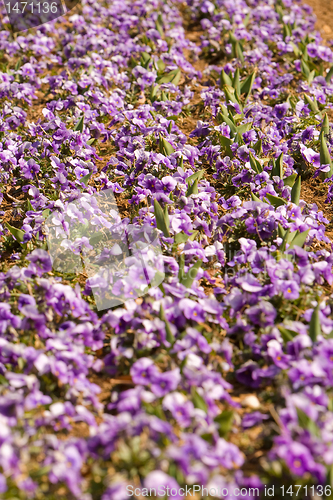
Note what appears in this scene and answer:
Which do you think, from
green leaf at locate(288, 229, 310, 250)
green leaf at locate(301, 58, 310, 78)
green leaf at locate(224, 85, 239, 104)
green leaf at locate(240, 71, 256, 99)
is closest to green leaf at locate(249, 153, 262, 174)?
green leaf at locate(288, 229, 310, 250)

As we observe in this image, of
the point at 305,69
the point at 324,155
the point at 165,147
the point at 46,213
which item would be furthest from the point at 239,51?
the point at 46,213

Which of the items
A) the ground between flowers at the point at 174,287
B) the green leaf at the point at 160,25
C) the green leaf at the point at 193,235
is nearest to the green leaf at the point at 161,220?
the ground between flowers at the point at 174,287

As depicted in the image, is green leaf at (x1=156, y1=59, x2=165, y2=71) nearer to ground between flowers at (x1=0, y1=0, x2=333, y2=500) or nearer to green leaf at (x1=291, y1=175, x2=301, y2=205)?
ground between flowers at (x1=0, y1=0, x2=333, y2=500)

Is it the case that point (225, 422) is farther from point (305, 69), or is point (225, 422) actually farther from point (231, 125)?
point (305, 69)

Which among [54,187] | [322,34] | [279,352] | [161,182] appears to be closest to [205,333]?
[279,352]

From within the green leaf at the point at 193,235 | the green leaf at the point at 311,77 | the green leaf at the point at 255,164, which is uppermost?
the green leaf at the point at 311,77

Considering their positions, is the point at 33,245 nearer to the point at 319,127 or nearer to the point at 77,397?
the point at 77,397

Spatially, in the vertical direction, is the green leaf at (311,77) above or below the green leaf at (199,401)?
above

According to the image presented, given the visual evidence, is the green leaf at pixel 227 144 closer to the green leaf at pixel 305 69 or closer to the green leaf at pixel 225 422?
the green leaf at pixel 305 69
